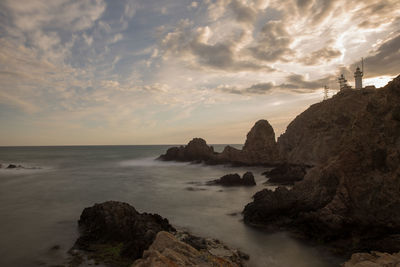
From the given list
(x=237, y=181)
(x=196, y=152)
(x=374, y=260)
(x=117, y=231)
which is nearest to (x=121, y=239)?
(x=117, y=231)

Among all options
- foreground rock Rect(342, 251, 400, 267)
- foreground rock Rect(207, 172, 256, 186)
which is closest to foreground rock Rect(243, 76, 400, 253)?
foreground rock Rect(342, 251, 400, 267)

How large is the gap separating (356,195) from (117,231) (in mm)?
10615

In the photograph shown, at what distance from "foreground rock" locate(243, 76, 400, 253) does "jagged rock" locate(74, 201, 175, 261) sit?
601 cm

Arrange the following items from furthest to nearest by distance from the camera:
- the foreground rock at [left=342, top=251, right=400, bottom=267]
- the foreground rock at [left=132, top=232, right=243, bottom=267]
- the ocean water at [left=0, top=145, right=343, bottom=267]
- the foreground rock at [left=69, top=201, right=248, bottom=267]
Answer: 1. the ocean water at [left=0, top=145, right=343, bottom=267]
2. the foreground rock at [left=69, top=201, right=248, bottom=267]
3. the foreground rock at [left=342, top=251, right=400, bottom=267]
4. the foreground rock at [left=132, top=232, right=243, bottom=267]

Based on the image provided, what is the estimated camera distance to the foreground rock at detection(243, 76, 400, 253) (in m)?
9.52

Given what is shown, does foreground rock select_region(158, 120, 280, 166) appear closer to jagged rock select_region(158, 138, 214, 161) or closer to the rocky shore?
jagged rock select_region(158, 138, 214, 161)

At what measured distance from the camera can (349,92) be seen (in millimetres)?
35000

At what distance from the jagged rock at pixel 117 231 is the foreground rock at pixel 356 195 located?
6006 mm

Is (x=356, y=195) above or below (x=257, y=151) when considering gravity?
below

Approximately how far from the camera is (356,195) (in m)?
10.7

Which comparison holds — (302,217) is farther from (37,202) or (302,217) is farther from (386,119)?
(37,202)

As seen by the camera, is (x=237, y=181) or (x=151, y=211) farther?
(x=237, y=181)

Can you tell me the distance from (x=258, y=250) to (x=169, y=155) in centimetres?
5341

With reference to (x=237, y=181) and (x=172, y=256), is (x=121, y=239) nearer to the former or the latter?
(x=172, y=256)
